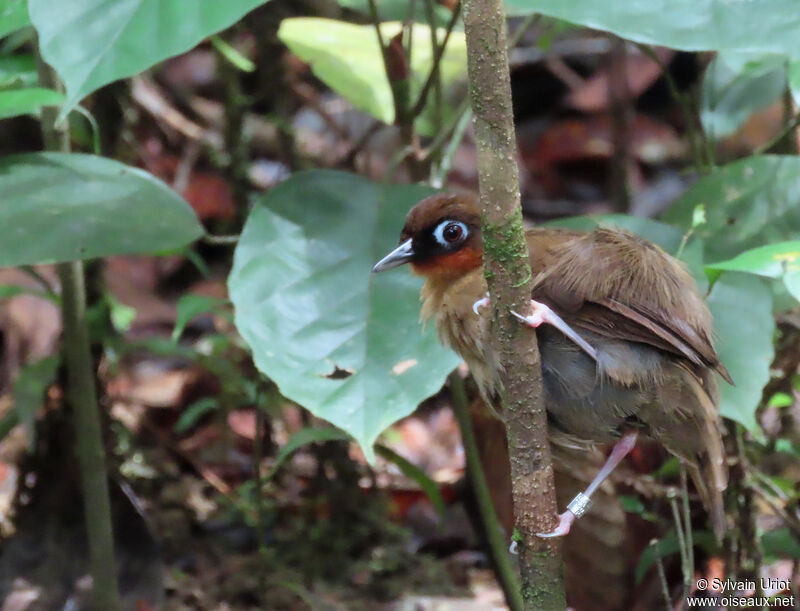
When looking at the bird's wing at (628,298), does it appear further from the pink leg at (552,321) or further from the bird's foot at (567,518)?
the bird's foot at (567,518)

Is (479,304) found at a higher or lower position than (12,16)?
lower

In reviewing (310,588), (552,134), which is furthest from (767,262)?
(552,134)

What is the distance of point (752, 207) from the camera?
9.15 feet

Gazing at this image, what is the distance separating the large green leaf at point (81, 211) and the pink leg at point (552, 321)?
1.05m

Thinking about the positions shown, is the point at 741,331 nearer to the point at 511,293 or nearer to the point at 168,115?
the point at 511,293

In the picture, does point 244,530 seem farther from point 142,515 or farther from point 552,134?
point 552,134

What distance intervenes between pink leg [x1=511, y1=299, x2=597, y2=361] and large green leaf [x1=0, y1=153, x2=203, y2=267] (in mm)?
1053

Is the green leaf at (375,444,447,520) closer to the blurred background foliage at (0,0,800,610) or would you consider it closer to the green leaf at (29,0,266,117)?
the blurred background foliage at (0,0,800,610)

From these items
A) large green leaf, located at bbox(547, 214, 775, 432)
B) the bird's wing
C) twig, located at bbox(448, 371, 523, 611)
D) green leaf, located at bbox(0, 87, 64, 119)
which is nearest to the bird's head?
the bird's wing

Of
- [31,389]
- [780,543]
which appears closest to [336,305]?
[31,389]

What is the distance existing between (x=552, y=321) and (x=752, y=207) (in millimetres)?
1176

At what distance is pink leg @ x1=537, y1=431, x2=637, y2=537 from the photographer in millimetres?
1874

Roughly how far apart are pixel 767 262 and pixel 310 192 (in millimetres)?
1290

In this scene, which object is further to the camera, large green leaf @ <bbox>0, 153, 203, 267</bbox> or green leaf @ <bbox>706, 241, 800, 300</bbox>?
large green leaf @ <bbox>0, 153, 203, 267</bbox>
